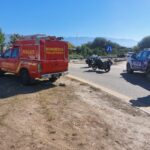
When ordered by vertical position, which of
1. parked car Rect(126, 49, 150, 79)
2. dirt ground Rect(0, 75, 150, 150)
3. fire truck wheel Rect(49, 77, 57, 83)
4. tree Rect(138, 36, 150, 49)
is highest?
tree Rect(138, 36, 150, 49)

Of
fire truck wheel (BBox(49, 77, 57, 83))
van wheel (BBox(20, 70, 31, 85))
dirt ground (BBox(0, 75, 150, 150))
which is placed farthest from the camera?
fire truck wheel (BBox(49, 77, 57, 83))

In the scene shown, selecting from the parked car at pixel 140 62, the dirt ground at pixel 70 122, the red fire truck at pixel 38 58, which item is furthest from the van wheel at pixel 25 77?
the parked car at pixel 140 62

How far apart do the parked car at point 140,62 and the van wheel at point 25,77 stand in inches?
323

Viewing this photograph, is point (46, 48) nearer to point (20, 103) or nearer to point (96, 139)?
point (20, 103)

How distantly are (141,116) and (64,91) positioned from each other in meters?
4.51

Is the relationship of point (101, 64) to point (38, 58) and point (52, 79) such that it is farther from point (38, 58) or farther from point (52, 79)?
point (38, 58)

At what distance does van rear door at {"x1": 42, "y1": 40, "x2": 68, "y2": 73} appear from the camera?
13.6 meters

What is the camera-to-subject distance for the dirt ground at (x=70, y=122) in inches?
244

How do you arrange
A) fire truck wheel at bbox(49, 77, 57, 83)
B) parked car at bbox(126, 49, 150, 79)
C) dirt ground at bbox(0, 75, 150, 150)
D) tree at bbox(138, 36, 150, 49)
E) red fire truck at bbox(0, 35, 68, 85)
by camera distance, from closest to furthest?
dirt ground at bbox(0, 75, 150, 150) → red fire truck at bbox(0, 35, 68, 85) → fire truck wheel at bbox(49, 77, 57, 83) → parked car at bbox(126, 49, 150, 79) → tree at bbox(138, 36, 150, 49)

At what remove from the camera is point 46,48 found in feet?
44.6

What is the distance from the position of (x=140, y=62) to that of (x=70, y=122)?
13819mm

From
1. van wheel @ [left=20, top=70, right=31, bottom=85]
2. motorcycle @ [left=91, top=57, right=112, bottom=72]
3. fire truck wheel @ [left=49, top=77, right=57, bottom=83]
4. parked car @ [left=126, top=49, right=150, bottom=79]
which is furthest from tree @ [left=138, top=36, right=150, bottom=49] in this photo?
van wheel @ [left=20, top=70, right=31, bottom=85]

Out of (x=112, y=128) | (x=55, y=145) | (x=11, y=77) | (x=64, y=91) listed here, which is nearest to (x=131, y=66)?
(x=11, y=77)

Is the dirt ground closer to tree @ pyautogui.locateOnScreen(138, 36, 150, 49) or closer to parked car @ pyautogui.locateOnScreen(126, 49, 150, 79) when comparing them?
parked car @ pyautogui.locateOnScreen(126, 49, 150, 79)
